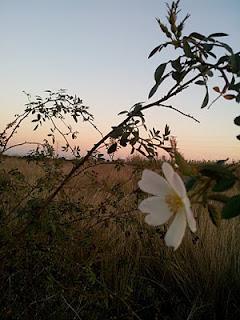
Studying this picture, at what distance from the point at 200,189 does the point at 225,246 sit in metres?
2.33

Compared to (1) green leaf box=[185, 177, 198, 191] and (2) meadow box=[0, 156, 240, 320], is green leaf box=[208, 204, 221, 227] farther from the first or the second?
(2) meadow box=[0, 156, 240, 320]

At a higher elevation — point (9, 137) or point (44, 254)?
point (9, 137)

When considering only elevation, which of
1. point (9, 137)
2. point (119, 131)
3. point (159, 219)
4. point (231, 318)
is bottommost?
point (231, 318)

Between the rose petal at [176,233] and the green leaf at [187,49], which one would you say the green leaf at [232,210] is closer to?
the rose petal at [176,233]

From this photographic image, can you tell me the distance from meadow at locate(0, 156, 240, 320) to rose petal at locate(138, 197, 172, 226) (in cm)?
99

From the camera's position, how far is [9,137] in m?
2.20

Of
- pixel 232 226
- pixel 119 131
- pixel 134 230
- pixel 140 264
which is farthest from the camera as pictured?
pixel 232 226

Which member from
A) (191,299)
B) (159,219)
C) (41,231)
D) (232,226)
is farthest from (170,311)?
(159,219)

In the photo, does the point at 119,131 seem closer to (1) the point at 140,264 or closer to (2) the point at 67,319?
(2) the point at 67,319

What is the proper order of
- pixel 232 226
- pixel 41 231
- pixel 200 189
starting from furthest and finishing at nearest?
pixel 232 226 → pixel 41 231 → pixel 200 189

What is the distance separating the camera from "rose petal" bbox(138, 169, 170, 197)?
58cm

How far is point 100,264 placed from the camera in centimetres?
259

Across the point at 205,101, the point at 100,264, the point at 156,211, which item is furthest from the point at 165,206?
the point at 100,264

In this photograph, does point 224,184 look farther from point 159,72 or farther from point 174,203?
point 159,72
